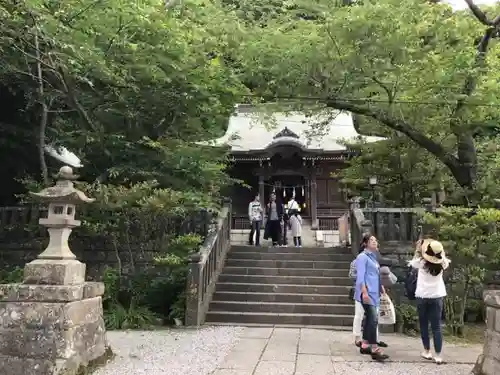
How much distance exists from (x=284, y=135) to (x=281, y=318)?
427 inches

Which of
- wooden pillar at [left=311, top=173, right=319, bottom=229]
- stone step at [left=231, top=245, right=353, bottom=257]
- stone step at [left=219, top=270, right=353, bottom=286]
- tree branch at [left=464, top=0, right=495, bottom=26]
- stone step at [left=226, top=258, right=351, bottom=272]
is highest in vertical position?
tree branch at [left=464, top=0, right=495, bottom=26]

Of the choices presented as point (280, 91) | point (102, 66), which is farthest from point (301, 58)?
point (102, 66)

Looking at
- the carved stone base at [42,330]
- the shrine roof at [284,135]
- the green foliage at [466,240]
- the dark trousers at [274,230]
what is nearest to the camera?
the carved stone base at [42,330]

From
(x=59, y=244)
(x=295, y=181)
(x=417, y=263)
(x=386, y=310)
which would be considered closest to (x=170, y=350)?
(x=59, y=244)

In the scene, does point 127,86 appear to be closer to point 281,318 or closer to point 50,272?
point 50,272

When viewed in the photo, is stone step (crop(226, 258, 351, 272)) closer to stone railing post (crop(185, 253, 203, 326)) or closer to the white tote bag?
stone railing post (crop(185, 253, 203, 326))

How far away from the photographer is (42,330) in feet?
17.8

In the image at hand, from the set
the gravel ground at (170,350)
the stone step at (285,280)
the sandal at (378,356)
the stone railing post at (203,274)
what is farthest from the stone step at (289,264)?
the sandal at (378,356)

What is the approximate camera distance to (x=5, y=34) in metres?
9.11

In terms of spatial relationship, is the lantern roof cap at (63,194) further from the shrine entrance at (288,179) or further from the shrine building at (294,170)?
the shrine entrance at (288,179)

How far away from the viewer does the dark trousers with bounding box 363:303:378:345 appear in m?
6.40

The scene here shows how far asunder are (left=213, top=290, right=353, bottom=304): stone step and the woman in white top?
150 inches

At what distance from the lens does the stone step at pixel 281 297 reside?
1010 cm

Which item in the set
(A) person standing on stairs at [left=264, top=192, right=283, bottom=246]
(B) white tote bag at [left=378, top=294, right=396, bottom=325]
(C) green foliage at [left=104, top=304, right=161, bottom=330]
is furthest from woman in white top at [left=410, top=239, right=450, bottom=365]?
(A) person standing on stairs at [left=264, top=192, right=283, bottom=246]
